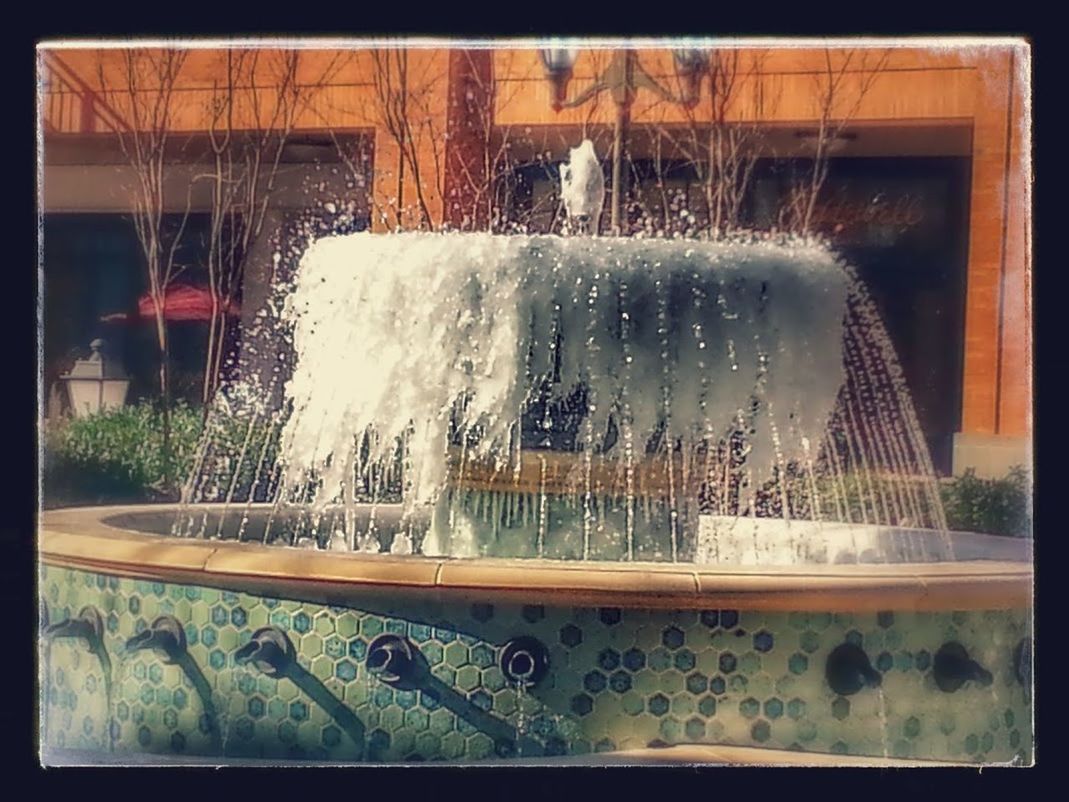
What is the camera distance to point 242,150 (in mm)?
5199

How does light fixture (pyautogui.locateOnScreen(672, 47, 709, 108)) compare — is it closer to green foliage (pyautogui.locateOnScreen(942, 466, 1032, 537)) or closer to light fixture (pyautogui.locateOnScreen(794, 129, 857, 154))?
light fixture (pyautogui.locateOnScreen(794, 129, 857, 154))

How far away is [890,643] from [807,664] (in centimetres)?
28

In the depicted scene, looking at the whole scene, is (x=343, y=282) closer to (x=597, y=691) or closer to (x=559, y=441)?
(x=559, y=441)

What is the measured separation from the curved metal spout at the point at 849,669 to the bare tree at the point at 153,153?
2.49 m

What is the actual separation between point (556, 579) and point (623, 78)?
72.5 inches

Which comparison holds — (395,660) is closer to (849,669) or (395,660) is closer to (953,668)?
(849,669)

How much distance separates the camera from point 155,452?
5.28 metres

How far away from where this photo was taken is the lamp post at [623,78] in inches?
195

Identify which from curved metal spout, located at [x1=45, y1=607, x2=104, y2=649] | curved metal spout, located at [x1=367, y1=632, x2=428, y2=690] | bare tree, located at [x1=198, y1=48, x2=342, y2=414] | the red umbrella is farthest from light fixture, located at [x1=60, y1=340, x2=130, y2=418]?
curved metal spout, located at [x1=367, y1=632, x2=428, y2=690]

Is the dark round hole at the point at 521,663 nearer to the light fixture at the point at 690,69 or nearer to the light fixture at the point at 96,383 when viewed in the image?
the light fixture at the point at 96,383

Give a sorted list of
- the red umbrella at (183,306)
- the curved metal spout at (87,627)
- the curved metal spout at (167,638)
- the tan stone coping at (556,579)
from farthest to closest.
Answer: the red umbrella at (183,306)
the curved metal spout at (87,627)
the curved metal spout at (167,638)
the tan stone coping at (556,579)

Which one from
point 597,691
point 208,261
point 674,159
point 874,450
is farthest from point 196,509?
point 874,450

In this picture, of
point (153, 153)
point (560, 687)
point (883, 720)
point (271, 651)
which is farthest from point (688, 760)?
point (153, 153)

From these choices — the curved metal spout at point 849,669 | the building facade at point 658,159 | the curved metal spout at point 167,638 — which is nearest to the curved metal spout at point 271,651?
the curved metal spout at point 167,638
